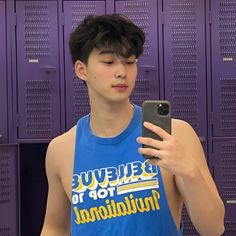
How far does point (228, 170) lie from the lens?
160 inches

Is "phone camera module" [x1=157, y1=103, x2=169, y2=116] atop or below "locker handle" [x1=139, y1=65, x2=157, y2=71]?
below

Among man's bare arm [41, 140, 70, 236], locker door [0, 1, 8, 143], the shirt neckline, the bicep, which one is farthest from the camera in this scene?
locker door [0, 1, 8, 143]

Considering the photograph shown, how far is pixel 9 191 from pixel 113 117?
229cm

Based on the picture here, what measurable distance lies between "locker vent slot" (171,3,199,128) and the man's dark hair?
268 cm

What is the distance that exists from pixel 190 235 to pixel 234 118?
101 cm

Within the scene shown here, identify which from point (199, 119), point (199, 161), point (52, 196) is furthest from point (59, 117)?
point (199, 161)

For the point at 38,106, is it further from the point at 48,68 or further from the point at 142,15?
the point at 142,15

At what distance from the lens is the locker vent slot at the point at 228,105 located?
4059 mm

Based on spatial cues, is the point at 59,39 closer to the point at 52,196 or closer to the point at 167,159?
the point at 52,196

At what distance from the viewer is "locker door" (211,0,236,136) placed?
4.05 meters

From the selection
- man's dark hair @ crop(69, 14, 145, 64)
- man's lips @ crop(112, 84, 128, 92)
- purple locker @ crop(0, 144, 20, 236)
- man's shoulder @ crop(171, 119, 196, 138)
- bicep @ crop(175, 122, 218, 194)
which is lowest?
purple locker @ crop(0, 144, 20, 236)

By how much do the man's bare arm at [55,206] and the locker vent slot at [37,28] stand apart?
265 cm

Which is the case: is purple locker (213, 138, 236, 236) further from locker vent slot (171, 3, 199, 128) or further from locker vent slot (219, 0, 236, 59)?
locker vent slot (219, 0, 236, 59)

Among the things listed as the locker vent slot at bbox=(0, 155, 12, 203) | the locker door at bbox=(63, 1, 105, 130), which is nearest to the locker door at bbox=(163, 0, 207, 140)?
the locker door at bbox=(63, 1, 105, 130)
